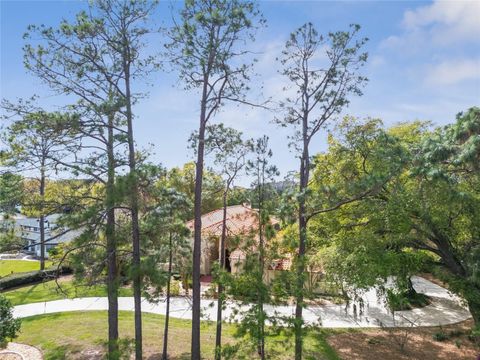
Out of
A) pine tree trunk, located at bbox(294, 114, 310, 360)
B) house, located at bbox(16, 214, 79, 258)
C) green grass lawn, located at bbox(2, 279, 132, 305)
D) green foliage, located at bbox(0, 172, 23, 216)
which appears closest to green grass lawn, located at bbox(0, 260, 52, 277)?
house, located at bbox(16, 214, 79, 258)

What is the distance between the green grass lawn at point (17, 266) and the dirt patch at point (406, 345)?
2544 cm

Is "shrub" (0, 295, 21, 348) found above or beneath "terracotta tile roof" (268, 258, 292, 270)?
beneath

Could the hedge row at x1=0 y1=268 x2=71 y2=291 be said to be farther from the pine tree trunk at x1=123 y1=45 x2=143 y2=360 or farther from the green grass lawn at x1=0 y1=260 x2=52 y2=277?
the pine tree trunk at x1=123 y1=45 x2=143 y2=360

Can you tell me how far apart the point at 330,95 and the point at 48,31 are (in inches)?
330

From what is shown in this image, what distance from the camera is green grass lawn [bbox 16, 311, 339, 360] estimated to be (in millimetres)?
13398

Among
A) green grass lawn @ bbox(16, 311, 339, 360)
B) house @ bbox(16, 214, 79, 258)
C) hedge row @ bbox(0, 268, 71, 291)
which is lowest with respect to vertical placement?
green grass lawn @ bbox(16, 311, 339, 360)

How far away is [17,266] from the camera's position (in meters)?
32.2

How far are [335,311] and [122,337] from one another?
1052cm

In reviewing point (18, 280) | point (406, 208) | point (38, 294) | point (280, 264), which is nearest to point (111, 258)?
point (406, 208)

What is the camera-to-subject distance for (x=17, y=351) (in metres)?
14.3

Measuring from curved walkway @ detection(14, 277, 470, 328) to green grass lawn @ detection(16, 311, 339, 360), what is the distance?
3.60ft

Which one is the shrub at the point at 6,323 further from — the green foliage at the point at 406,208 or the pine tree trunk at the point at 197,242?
the green foliage at the point at 406,208

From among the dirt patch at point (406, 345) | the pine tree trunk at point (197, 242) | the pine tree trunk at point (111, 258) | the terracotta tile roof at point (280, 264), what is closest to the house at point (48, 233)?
the pine tree trunk at point (111, 258)

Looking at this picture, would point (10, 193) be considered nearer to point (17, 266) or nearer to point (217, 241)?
point (217, 241)
